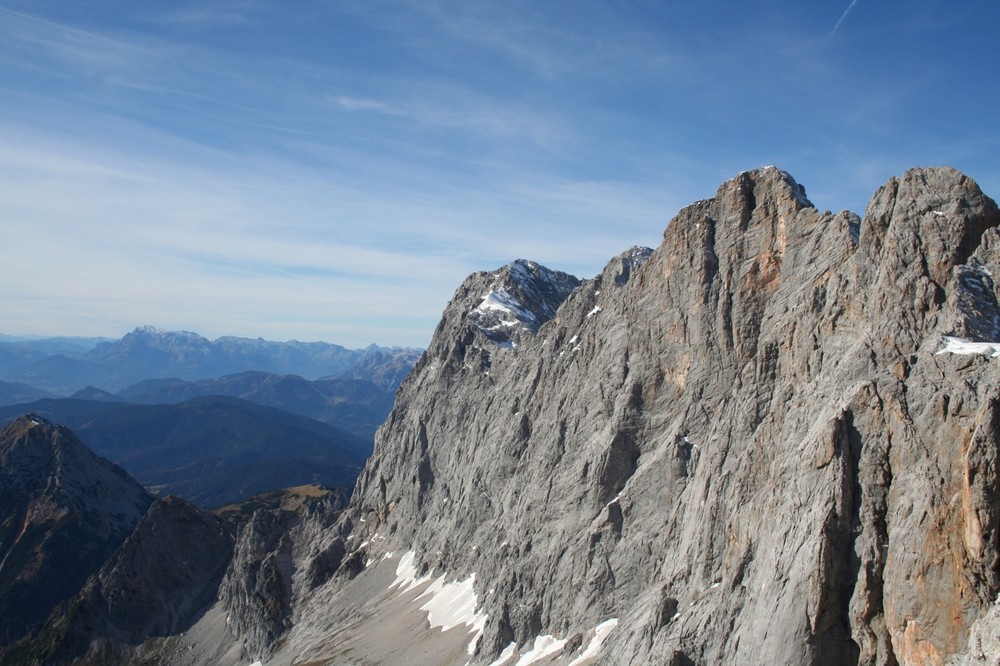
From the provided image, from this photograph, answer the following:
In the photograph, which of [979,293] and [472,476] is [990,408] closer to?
[979,293]

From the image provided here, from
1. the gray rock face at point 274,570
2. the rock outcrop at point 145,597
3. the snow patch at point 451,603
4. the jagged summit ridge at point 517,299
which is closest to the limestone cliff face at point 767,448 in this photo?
the snow patch at point 451,603

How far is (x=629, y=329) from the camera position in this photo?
292 feet

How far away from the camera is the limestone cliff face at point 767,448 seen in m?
38.0

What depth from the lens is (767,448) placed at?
53.0 m

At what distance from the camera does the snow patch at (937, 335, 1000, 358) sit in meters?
39.1

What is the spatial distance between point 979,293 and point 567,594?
5261 centimetres

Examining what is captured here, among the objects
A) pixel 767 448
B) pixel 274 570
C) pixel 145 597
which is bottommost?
pixel 145 597

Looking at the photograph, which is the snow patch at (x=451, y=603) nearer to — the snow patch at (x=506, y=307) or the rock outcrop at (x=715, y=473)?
the rock outcrop at (x=715, y=473)

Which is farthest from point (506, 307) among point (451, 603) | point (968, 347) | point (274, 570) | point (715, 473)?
point (968, 347)

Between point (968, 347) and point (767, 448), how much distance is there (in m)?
A: 16.3

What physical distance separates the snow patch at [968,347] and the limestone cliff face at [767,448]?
20 centimetres

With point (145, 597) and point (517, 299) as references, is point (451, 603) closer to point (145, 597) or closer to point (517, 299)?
point (517, 299)

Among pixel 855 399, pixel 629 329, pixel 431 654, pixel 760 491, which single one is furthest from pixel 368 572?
pixel 855 399

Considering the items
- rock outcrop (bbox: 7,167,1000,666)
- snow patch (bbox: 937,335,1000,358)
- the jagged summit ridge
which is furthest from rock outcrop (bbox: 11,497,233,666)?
snow patch (bbox: 937,335,1000,358)
